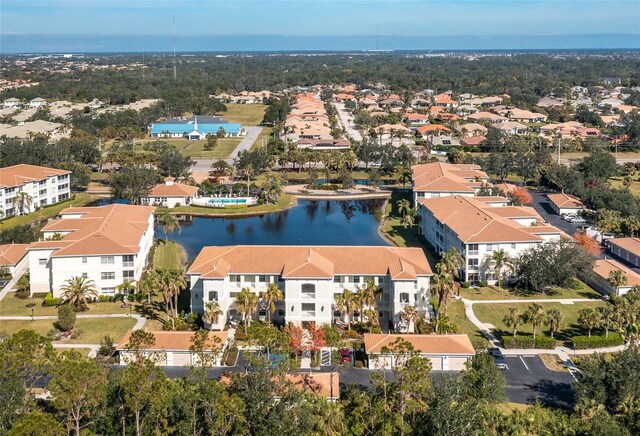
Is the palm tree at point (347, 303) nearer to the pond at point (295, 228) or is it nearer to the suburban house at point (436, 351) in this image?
the suburban house at point (436, 351)

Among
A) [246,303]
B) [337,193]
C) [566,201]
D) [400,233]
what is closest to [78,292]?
[246,303]

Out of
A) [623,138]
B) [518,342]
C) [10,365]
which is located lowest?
[518,342]

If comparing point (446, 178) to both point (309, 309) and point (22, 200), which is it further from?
point (22, 200)

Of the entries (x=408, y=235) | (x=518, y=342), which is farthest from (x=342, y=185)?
Result: (x=518, y=342)

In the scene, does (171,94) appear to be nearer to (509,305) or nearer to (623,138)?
(623,138)

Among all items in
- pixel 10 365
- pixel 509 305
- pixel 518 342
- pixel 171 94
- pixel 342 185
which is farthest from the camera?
pixel 171 94

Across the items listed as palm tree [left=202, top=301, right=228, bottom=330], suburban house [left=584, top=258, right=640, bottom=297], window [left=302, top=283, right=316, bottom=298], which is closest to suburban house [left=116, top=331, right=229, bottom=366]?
palm tree [left=202, top=301, right=228, bottom=330]

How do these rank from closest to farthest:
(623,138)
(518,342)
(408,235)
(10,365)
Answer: (10,365)
(518,342)
(408,235)
(623,138)
